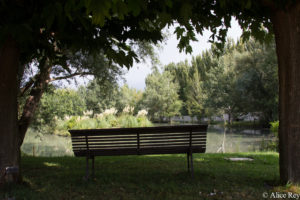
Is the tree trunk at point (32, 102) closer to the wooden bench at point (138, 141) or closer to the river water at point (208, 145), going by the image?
the wooden bench at point (138, 141)

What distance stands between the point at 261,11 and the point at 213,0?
76 cm

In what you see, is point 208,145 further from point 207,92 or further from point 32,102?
point 207,92

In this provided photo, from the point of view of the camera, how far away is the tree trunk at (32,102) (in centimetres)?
613

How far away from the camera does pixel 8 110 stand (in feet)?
11.9

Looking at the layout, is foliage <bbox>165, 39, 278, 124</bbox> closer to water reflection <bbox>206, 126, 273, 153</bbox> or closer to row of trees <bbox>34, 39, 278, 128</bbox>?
row of trees <bbox>34, 39, 278, 128</bbox>

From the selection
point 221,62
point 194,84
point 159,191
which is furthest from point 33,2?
point 194,84

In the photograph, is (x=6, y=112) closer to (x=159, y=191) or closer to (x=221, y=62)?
(x=159, y=191)

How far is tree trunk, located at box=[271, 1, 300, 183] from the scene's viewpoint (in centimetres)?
347

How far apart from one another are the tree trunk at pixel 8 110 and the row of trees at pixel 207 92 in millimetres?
3651

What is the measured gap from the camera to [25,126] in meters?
6.13

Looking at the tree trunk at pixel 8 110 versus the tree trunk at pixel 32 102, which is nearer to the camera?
the tree trunk at pixel 8 110

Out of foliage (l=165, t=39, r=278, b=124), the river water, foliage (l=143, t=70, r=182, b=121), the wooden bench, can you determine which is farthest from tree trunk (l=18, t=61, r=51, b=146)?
foliage (l=143, t=70, r=182, b=121)

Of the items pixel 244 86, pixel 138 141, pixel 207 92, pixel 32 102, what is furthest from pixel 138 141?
pixel 207 92

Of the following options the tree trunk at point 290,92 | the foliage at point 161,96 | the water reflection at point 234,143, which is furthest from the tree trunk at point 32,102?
the foliage at point 161,96
